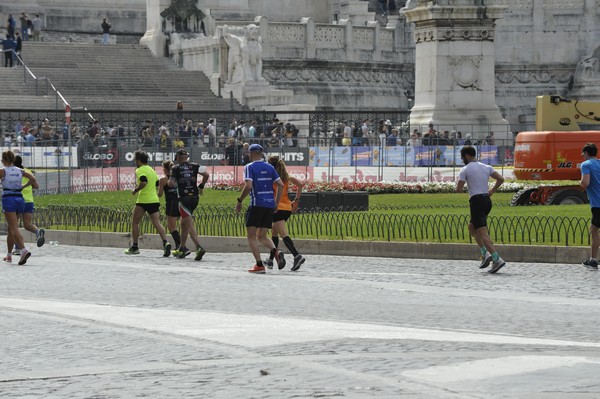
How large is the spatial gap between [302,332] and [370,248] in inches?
431

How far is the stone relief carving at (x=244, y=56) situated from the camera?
59.4m

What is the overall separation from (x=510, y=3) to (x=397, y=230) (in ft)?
132

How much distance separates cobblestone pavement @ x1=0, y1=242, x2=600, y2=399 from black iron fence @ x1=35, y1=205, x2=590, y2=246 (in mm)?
1952

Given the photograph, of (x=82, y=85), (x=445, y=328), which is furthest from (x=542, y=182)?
(x=82, y=85)

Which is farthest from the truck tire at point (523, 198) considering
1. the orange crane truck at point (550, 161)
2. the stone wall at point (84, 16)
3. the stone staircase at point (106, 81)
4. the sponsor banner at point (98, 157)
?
the stone wall at point (84, 16)

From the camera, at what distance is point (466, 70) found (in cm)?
4588

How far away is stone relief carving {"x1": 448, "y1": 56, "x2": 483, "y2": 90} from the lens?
45.6 metres

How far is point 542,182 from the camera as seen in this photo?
34.1 m

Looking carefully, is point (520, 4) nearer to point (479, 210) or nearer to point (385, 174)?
point (385, 174)

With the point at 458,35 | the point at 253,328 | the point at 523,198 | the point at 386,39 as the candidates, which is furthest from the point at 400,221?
the point at 386,39

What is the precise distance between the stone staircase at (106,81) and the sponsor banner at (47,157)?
10.8 m

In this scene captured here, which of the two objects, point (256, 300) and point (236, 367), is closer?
point (236, 367)

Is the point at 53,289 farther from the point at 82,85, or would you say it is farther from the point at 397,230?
the point at 82,85

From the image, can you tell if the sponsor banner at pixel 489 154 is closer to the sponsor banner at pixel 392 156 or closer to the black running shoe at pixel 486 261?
the sponsor banner at pixel 392 156
